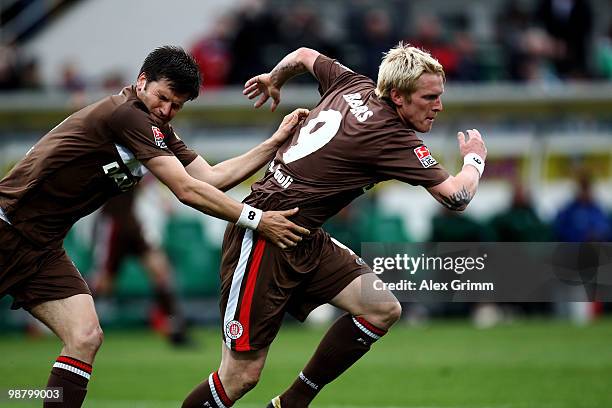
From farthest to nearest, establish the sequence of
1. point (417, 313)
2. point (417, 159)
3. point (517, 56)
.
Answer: point (517, 56) < point (417, 313) < point (417, 159)

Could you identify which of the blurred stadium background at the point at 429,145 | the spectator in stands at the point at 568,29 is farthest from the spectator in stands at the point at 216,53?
the spectator in stands at the point at 568,29

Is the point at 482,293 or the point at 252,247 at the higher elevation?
Result: the point at 252,247

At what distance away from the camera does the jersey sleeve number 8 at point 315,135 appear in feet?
23.5

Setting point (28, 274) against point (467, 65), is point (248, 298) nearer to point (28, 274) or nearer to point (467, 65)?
point (28, 274)

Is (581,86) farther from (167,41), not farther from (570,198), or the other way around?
(167,41)

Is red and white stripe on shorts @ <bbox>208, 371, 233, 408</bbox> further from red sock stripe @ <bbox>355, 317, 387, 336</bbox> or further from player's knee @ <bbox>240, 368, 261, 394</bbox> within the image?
red sock stripe @ <bbox>355, 317, 387, 336</bbox>

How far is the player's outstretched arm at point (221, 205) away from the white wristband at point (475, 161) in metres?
1.15

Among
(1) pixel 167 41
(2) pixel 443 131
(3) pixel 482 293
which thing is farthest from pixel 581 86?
(3) pixel 482 293

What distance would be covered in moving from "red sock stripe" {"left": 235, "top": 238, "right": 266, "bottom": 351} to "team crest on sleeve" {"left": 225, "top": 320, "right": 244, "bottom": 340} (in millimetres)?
20

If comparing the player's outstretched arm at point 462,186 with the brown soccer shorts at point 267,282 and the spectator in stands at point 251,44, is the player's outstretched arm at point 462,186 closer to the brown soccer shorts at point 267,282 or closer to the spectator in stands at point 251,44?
the brown soccer shorts at point 267,282

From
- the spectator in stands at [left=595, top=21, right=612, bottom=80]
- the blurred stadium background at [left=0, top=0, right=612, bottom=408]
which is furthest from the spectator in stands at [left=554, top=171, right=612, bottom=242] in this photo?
the spectator in stands at [left=595, top=21, right=612, bottom=80]

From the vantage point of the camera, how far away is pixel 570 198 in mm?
17125

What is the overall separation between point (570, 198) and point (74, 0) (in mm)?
11280

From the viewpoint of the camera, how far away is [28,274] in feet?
23.1
